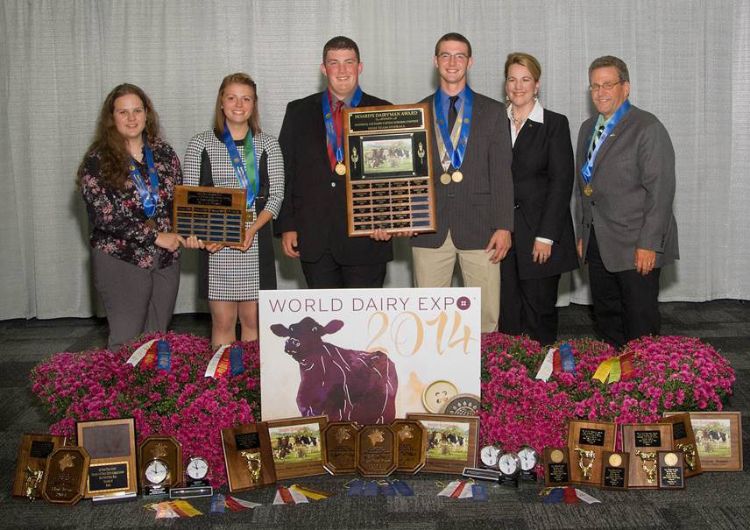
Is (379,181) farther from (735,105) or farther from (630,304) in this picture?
(735,105)

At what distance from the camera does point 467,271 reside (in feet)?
13.2

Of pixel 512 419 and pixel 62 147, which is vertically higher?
pixel 62 147

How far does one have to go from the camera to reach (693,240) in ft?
21.3

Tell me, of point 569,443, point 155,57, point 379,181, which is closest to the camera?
point 569,443

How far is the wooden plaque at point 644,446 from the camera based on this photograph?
118 inches

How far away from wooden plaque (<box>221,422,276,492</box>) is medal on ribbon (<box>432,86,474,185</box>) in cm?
146

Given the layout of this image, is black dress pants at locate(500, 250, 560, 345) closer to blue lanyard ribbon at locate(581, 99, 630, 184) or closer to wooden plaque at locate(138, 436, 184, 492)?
blue lanyard ribbon at locate(581, 99, 630, 184)

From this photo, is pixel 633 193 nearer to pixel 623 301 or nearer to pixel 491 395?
pixel 623 301

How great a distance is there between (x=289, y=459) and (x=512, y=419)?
0.83m

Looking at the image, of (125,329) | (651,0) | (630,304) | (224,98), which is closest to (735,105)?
(651,0)

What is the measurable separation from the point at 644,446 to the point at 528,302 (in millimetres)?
1222

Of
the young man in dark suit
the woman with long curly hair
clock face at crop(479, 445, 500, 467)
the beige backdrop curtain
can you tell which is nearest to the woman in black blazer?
the young man in dark suit

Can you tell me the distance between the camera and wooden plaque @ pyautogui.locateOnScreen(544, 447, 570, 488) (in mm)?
3027

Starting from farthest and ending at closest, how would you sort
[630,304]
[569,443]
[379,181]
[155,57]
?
[155,57] → [630,304] → [379,181] → [569,443]
